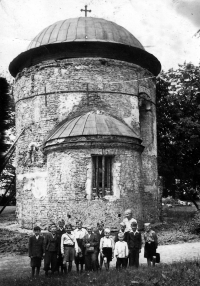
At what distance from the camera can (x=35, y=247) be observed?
8.93 m

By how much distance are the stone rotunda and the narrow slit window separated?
0.13 feet

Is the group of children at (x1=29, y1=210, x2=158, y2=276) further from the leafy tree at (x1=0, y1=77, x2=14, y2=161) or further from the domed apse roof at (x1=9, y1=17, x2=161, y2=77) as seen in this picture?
the domed apse roof at (x1=9, y1=17, x2=161, y2=77)

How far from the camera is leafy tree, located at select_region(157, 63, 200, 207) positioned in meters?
21.7

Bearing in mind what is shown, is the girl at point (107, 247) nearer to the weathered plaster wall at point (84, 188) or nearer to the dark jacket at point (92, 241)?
the dark jacket at point (92, 241)

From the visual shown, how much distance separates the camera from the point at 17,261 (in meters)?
10.8

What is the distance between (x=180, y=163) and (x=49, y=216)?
35.7 feet

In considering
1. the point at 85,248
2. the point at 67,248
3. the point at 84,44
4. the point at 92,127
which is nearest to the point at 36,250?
the point at 67,248

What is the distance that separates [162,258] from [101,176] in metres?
5.42

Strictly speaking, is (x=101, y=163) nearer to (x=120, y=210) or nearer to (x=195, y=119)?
(x=120, y=210)

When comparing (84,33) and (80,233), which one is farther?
(84,33)

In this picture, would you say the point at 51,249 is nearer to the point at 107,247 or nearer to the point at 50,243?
the point at 50,243

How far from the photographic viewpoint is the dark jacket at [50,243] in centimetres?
898

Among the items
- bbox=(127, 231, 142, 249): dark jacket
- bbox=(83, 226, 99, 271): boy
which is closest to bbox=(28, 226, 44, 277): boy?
bbox=(83, 226, 99, 271): boy

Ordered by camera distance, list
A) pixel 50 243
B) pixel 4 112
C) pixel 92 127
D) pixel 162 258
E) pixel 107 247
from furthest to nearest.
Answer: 1. pixel 92 127
2. pixel 162 258
3. pixel 107 247
4. pixel 50 243
5. pixel 4 112
